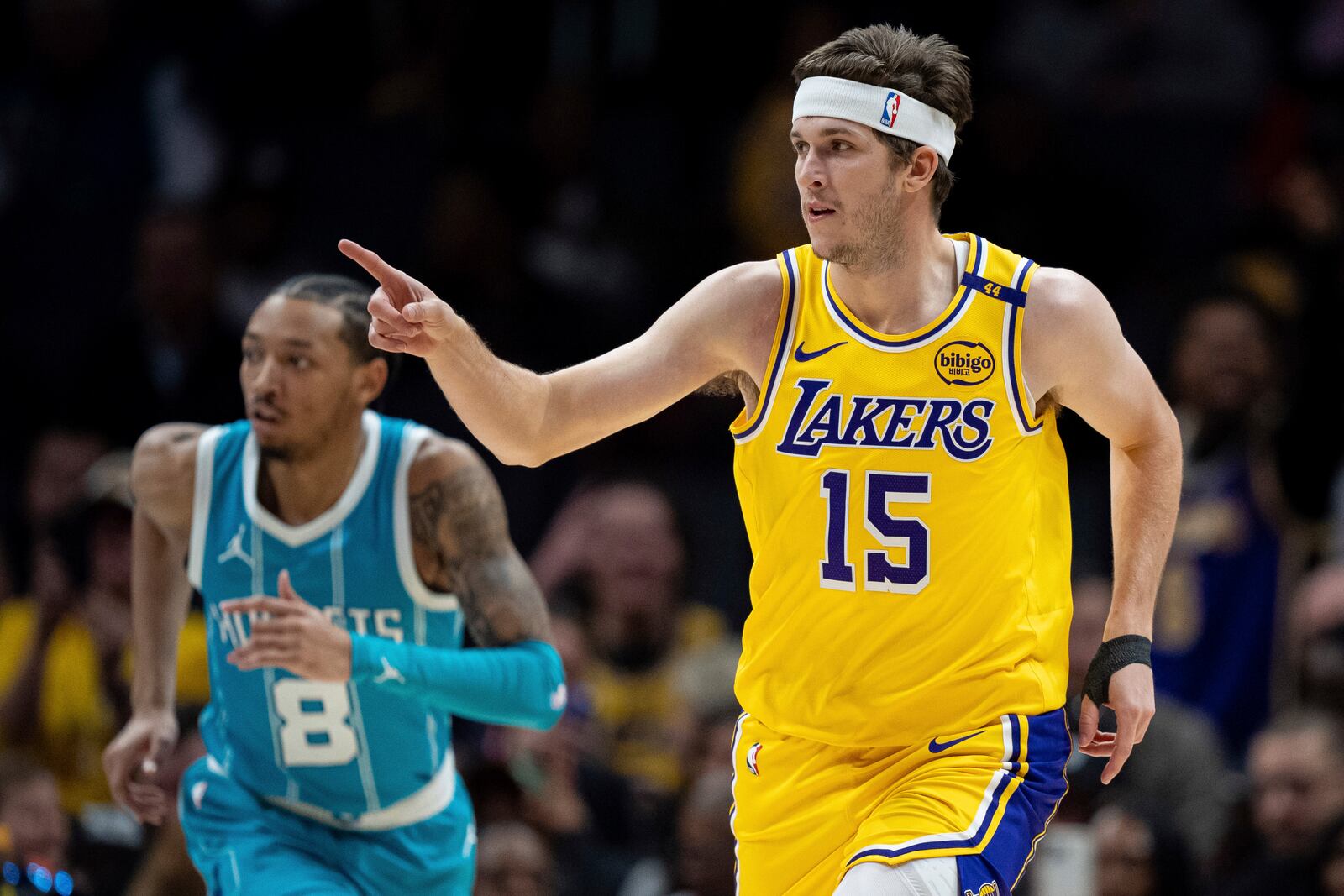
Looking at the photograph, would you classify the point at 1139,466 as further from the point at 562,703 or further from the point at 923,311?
the point at 562,703

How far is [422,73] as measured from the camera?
11.5 m

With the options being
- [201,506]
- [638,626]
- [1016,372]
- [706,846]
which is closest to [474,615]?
[201,506]

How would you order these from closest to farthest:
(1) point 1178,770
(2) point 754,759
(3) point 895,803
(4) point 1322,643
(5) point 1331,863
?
(3) point 895,803, (2) point 754,759, (5) point 1331,863, (4) point 1322,643, (1) point 1178,770

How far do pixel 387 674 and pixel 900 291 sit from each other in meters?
1.66

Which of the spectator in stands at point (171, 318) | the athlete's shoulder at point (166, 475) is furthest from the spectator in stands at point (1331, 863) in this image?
the spectator in stands at point (171, 318)

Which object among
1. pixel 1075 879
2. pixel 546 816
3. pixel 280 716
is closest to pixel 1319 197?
pixel 1075 879

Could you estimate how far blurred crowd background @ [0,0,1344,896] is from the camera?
24.7 feet

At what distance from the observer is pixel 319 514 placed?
5508 millimetres

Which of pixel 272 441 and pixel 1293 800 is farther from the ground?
pixel 272 441

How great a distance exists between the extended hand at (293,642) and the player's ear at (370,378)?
0.96 meters

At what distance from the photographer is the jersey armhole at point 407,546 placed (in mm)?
5461

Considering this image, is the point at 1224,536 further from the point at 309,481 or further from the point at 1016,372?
the point at 309,481

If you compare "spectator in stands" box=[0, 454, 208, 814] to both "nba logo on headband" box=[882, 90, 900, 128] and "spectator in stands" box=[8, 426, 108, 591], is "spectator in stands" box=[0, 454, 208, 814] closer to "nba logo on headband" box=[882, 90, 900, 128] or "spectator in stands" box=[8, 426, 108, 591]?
"spectator in stands" box=[8, 426, 108, 591]

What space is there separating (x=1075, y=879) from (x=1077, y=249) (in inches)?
174
